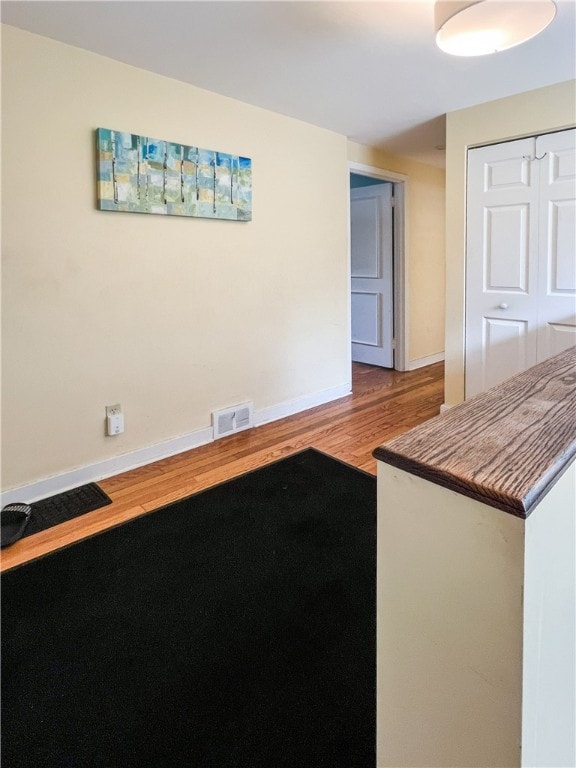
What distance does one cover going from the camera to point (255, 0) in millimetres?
1929

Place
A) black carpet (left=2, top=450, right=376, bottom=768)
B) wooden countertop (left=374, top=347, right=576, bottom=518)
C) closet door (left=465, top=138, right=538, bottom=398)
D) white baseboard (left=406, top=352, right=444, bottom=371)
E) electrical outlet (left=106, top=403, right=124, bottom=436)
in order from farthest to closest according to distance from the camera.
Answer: white baseboard (left=406, top=352, right=444, bottom=371) → closet door (left=465, top=138, right=538, bottom=398) → electrical outlet (left=106, top=403, right=124, bottom=436) → black carpet (left=2, top=450, right=376, bottom=768) → wooden countertop (left=374, top=347, right=576, bottom=518)

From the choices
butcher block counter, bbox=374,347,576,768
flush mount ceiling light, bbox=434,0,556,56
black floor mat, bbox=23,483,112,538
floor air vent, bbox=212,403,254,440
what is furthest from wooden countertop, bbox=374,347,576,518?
floor air vent, bbox=212,403,254,440

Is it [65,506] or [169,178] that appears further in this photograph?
[169,178]

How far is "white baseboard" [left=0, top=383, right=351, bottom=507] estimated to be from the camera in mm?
2395

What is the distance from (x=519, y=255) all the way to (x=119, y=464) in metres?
2.84

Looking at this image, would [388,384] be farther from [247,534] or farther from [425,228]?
[247,534]

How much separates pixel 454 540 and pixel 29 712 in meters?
1.34

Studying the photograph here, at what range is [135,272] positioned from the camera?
266cm

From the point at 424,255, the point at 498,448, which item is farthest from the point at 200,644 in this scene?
the point at 424,255

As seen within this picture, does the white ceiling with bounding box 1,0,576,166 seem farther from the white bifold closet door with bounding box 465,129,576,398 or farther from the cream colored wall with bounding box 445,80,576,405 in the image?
the white bifold closet door with bounding box 465,129,576,398

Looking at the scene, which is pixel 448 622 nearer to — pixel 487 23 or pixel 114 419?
pixel 487 23

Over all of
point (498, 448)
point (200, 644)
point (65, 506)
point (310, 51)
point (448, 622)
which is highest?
point (310, 51)

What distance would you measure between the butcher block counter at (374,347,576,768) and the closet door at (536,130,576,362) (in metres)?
2.73

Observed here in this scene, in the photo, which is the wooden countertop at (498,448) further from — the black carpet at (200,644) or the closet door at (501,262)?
the closet door at (501,262)
